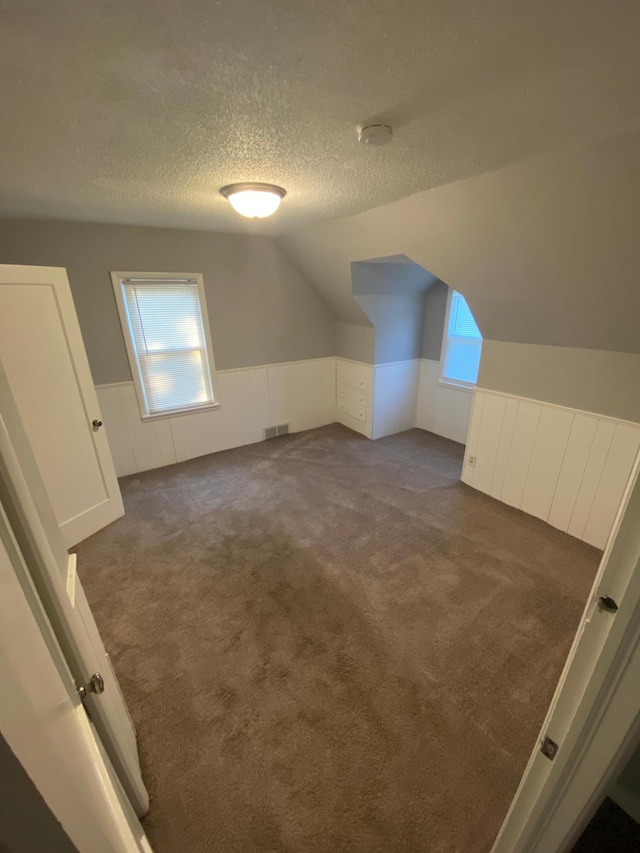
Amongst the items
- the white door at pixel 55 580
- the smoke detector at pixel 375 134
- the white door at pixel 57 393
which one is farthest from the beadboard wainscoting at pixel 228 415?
the smoke detector at pixel 375 134

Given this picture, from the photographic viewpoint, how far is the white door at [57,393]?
2115mm

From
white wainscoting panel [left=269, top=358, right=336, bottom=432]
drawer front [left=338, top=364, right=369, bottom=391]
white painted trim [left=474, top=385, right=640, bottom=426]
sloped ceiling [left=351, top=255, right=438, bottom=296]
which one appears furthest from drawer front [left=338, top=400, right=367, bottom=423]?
white painted trim [left=474, top=385, right=640, bottom=426]

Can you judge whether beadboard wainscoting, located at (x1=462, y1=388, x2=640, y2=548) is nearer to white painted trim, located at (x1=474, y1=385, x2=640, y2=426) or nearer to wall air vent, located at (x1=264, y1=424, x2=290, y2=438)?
white painted trim, located at (x1=474, y1=385, x2=640, y2=426)

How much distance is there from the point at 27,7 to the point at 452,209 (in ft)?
6.52

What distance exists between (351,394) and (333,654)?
10.1 ft

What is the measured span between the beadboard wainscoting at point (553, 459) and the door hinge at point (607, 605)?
6.85 feet

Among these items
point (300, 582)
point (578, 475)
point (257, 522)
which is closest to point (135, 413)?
point (257, 522)

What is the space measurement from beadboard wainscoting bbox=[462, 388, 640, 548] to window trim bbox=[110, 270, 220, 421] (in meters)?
2.62

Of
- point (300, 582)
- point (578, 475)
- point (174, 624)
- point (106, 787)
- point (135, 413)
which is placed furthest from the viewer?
point (135, 413)

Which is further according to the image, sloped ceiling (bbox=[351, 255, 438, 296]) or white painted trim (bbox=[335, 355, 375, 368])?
white painted trim (bbox=[335, 355, 375, 368])

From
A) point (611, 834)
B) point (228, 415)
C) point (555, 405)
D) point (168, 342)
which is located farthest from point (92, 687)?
point (228, 415)

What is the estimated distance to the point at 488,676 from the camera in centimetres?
168

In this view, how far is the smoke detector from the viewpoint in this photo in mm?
1208

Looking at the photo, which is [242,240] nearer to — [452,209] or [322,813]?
[452,209]
